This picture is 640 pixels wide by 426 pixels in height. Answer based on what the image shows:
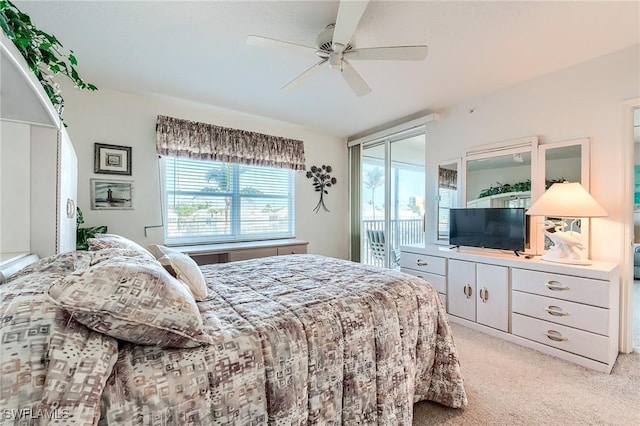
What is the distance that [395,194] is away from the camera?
13.9 ft

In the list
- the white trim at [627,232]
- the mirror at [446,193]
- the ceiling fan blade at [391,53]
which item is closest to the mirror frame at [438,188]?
the mirror at [446,193]

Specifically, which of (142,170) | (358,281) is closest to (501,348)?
(358,281)

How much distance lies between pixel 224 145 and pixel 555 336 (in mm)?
3939

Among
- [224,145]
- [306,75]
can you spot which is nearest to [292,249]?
[224,145]

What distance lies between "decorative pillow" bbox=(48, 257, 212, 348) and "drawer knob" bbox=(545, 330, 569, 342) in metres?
2.64

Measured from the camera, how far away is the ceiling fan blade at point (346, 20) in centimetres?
130

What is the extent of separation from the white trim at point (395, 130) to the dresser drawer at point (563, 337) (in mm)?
2385

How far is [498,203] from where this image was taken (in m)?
2.90

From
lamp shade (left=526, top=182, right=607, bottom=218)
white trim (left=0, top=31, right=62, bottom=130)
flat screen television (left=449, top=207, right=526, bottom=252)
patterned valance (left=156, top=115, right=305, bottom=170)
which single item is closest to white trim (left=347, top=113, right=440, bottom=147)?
patterned valance (left=156, top=115, right=305, bottom=170)

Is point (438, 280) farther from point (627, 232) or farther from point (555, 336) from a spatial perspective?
point (627, 232)

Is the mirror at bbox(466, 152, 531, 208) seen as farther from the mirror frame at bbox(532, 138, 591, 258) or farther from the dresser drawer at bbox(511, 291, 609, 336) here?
the dresser drawer at bbox(511, 291, 609, 336)

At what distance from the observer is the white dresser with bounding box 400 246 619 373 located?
6.48 feet

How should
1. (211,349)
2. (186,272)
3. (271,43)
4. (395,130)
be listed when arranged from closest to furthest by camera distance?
1. (211,349)
2. (186,272)
3. (271,43)
4. (395,130)

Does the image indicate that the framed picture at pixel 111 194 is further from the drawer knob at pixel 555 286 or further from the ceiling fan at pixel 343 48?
the drawer knob at pixel 555 286
